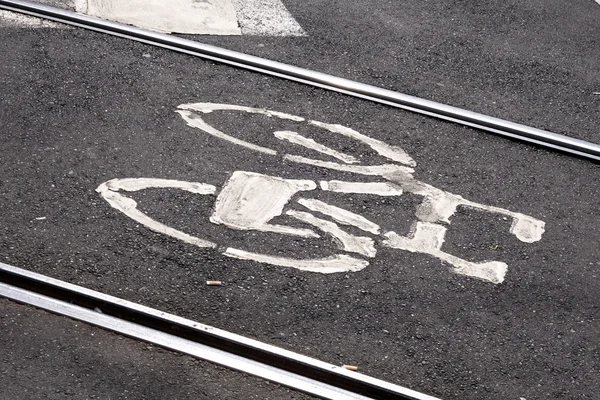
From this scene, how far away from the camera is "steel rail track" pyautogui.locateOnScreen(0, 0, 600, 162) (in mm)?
5836

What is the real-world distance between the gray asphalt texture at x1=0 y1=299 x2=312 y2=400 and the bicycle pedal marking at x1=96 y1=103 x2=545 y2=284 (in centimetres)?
78

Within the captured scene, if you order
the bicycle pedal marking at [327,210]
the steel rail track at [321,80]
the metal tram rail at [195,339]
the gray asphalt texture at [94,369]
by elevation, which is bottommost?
the gray asphalt texture at [94,369]

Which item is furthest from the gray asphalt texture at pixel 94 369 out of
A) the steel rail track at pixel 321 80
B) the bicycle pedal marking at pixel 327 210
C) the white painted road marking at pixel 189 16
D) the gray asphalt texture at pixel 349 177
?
the white painted road marking at pixel 189 16

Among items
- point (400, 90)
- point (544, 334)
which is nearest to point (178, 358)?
point (544, 334)

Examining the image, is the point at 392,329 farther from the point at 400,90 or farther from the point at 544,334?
the point at 400,90

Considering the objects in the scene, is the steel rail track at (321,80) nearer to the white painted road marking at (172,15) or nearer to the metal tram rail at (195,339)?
the white painted road marking at (172,15)

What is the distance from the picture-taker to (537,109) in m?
6.16

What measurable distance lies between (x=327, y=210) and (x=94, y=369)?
1629 millimetres

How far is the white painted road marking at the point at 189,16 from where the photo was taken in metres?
6.49

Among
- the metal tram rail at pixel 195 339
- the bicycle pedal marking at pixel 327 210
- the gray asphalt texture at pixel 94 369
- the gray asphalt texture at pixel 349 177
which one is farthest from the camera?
the bicycle pedal marking at pixel 327 210

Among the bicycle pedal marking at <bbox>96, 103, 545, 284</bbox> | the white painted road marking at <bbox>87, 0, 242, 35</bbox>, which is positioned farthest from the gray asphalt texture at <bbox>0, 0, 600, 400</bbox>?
the white painted road marking at <bbox>87, 0, 242, 35</bbox>

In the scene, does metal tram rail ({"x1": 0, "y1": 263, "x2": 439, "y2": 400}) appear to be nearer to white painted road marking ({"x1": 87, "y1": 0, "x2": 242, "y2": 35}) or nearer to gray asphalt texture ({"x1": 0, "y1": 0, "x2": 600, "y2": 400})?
gray asphalt texture ({"x1": 0, "y1": 0, "x2": 600, "y2": 400})

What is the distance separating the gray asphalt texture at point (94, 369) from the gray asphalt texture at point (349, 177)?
0.28 metres

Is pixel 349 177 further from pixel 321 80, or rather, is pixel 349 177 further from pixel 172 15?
pixel 172 15
